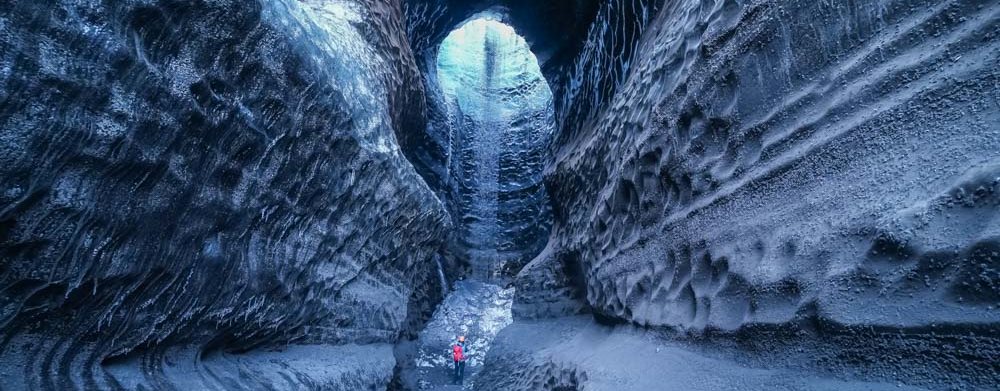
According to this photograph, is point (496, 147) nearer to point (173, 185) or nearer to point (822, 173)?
point (173, 185)

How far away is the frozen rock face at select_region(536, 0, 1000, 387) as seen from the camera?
140 centimetres

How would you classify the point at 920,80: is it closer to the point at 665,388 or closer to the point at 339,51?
the point at 665,388

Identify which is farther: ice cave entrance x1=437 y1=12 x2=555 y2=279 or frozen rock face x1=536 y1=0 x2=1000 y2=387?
ice cave entrance x1=437 y1=12 x2=555 y2=279

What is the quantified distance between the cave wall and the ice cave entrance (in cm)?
566

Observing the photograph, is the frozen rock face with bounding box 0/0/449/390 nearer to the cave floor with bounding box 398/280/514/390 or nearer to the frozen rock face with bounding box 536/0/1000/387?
the frozen rock face with bounding box 536/0/1000/387

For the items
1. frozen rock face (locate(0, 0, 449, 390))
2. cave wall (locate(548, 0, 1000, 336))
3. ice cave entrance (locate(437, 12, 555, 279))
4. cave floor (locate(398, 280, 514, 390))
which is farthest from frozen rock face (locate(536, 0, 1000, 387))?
ice cave entrance (locate(437, 12, 555, 279))

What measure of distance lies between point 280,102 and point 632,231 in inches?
101

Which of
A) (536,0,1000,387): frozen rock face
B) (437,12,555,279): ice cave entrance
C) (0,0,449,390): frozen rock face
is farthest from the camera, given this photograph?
(437,12,555,279): ice cave entrance

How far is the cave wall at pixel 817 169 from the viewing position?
1418mm

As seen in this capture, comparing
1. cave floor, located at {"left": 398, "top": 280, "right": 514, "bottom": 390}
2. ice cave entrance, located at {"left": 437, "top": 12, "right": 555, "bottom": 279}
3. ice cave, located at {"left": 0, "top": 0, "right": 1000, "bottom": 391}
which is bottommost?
cave floor, located at {"left": 398, "top": 280, "right": 514, "bottom": 390}

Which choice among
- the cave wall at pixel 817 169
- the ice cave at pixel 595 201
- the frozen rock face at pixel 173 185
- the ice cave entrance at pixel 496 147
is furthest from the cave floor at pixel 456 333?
the cave wall at pixel 817 169

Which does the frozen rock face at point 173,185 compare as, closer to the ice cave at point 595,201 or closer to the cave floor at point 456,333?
the ice cave at point 595,201

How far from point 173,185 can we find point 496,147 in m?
9.99

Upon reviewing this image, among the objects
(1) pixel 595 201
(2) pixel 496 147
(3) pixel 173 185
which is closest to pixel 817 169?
(3) pixel 173 185
